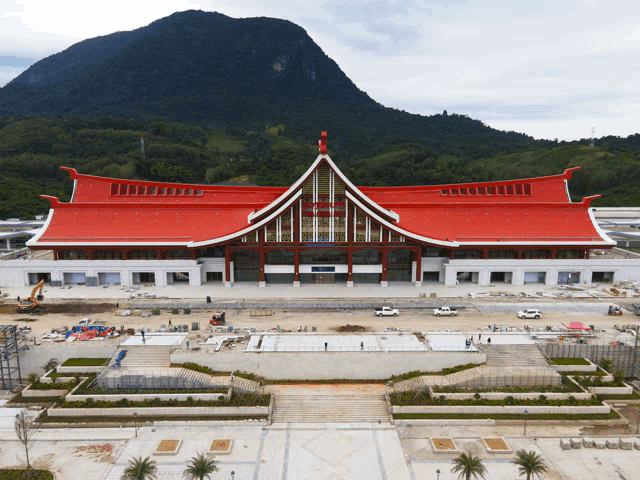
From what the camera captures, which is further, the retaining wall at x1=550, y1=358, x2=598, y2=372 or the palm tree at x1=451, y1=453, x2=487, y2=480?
the retaining wall at x1=550, y1=358, x2=598, y2=372

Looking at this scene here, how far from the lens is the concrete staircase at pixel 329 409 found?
96.7 ft

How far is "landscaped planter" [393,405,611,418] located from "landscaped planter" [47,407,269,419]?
9.92 meters

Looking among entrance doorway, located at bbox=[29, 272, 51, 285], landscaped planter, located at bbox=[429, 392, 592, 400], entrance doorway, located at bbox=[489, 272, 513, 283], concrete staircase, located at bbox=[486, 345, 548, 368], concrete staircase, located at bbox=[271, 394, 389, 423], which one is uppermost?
entrance doorway, located at bbox=[29, 272, 51, 285]

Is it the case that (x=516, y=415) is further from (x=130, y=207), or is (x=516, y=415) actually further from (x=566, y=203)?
(x=130, y=207)

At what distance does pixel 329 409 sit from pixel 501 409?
11400 mm

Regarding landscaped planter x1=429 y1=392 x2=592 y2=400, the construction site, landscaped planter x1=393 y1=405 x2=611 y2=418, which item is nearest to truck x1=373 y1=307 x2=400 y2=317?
the construction site

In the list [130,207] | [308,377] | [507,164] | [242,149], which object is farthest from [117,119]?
[308,377]

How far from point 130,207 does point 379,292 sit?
3086 cm

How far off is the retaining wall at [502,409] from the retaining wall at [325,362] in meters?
4.06

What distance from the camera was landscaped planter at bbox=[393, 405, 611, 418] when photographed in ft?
97.2

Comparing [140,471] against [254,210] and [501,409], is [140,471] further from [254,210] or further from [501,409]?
[254,210]

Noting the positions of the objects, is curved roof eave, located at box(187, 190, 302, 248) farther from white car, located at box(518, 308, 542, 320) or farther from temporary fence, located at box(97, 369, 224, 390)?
white car, located at box(518, 308, 542, 320)

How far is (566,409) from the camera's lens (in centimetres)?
3003

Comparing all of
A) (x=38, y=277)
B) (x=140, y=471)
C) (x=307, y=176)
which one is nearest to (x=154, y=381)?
(x=140, y=471)
